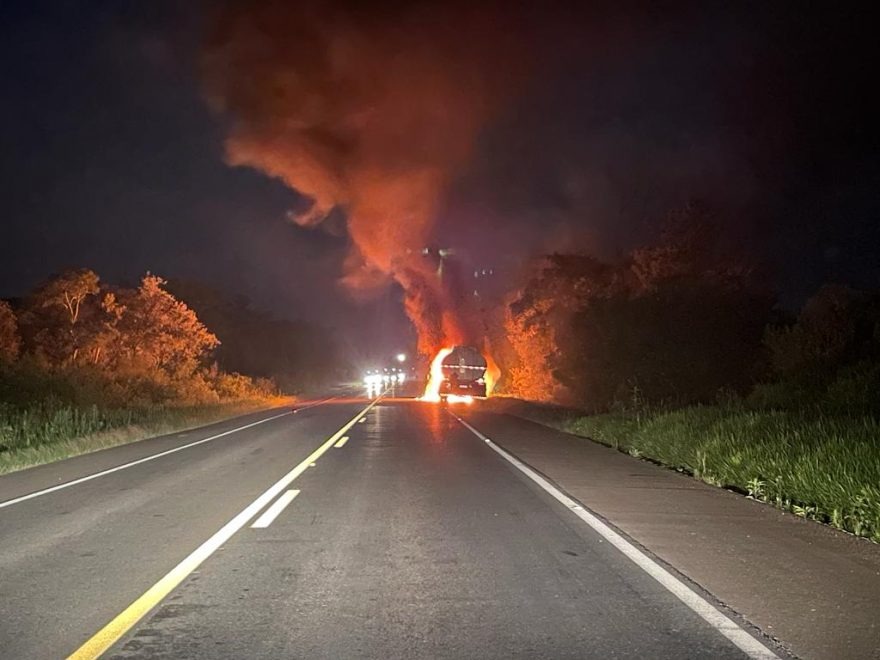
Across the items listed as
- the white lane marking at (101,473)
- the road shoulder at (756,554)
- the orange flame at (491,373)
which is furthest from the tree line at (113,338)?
the road shoulder at (756,554)

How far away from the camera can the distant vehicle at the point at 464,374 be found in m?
Answer: 51.2

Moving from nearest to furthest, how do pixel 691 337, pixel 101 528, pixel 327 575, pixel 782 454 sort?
pixel 327 575 → pixel 101 528 → pixel 782 454 → pixel 691 337

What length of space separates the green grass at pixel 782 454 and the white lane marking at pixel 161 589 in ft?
22.2

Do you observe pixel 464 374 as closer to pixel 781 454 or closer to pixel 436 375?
pixel 436 375

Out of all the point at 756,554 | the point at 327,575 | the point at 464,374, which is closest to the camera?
the point at 327,575

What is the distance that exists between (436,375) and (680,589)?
5294 cm

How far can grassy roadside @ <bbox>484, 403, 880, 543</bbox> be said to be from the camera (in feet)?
29.7

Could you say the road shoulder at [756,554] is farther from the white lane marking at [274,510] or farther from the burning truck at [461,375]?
the burning truck at [461,375]

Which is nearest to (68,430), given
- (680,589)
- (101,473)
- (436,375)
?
(101,473)

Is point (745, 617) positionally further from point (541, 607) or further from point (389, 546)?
point (389, 546)

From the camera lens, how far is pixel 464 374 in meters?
52.0

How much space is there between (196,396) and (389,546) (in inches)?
1429

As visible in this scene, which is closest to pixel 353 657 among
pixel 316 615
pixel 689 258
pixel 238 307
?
pixel 316 615

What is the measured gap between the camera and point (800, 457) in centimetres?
1090
